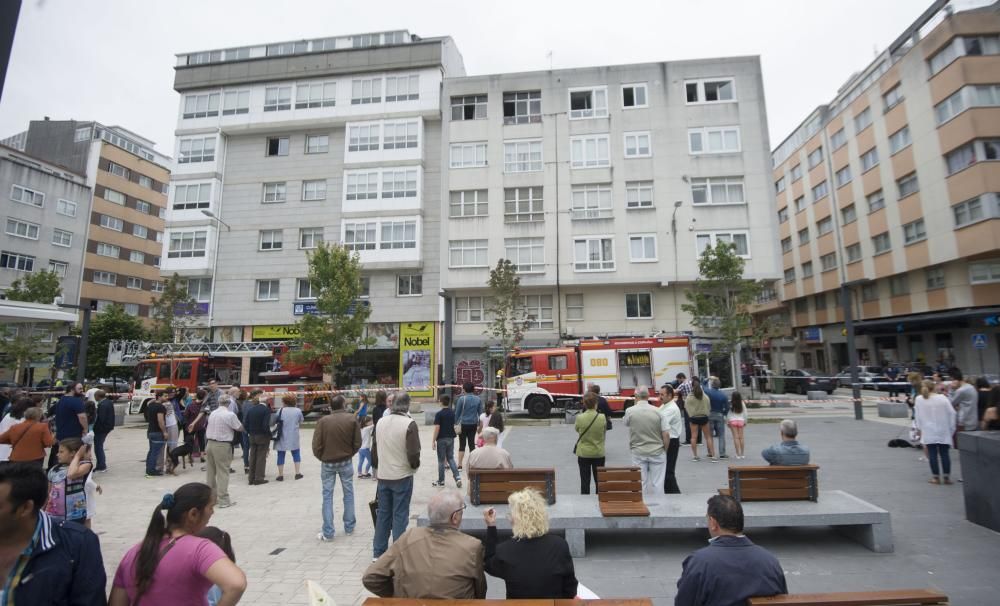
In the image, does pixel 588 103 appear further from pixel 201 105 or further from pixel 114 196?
pixel 114 196

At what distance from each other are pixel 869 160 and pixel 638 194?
61.3ft

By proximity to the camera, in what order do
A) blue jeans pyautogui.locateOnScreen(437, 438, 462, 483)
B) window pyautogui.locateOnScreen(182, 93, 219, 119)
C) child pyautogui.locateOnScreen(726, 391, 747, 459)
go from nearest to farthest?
blue jeans pyautogui.locateOnScreen(437, 438, 462, 483) → child pyautogui.locateOnScreen(726, 391, 747, 459) → window pyautogui.locateOnScreen(182, 93, 219, 119)

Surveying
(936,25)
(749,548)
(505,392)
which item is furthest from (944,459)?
(936,25)

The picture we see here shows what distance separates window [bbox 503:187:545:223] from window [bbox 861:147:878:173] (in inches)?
939

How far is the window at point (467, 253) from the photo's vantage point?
2950 cm

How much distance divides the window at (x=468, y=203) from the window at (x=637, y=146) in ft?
30.4

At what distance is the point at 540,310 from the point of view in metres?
29.2

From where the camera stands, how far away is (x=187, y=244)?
104 feet

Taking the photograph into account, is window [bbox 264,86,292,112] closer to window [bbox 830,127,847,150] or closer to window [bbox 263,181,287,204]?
window [bbox 263,181,287,204]

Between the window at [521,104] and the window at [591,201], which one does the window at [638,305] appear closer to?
the window at [591,201]

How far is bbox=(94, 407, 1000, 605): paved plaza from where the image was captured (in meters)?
4.90

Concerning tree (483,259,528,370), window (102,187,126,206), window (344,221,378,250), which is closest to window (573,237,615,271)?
tree (483,259,528,370)

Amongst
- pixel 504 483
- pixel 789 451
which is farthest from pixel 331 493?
pixel 789 451

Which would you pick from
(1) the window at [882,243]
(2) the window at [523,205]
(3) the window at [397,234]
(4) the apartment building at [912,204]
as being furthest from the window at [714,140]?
(3) the window at [397,234]
